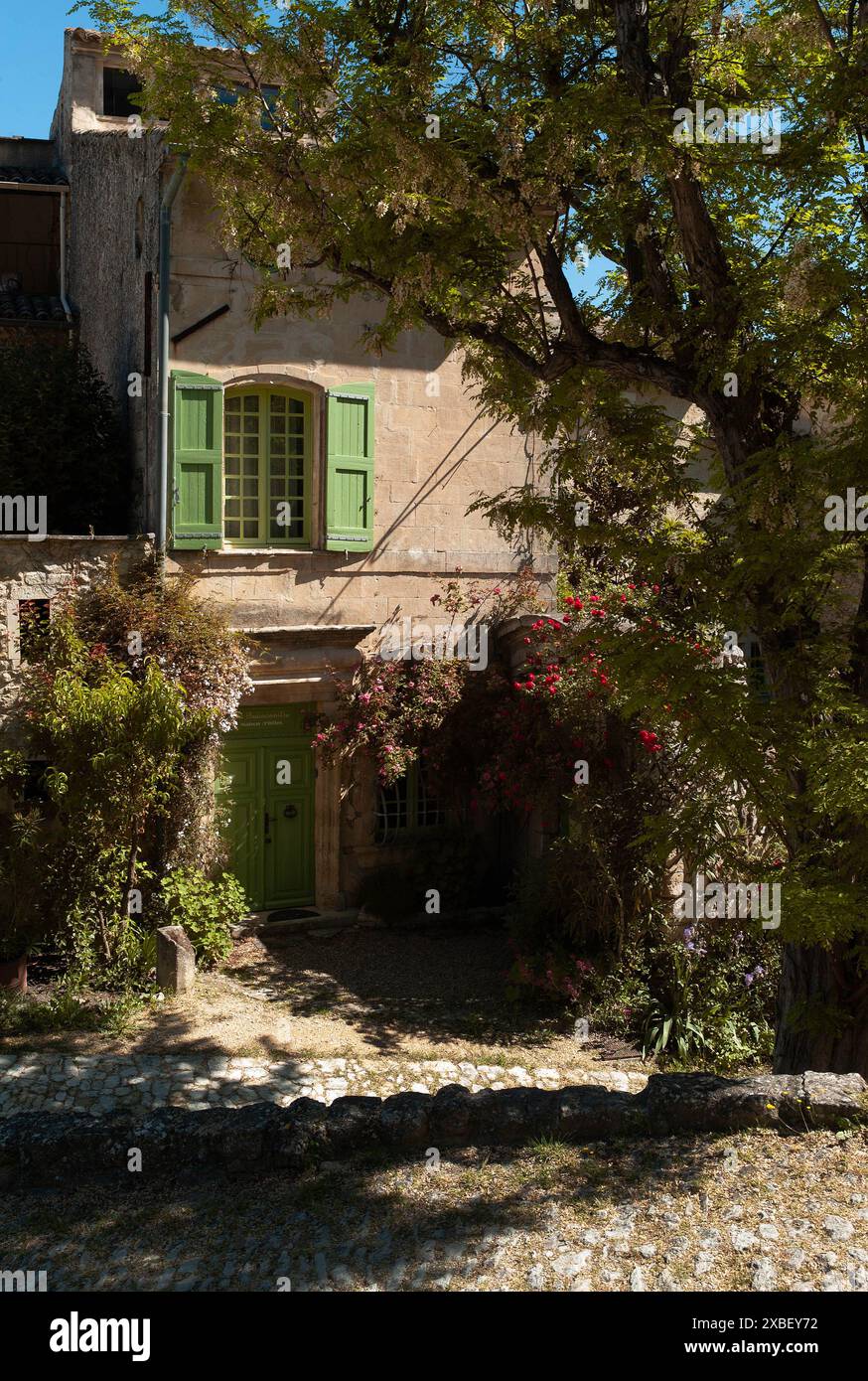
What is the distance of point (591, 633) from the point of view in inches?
259

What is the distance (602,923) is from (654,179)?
19.1 feet

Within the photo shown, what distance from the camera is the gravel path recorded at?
4.70 meters

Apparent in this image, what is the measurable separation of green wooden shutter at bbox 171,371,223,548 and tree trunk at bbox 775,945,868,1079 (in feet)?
22.0

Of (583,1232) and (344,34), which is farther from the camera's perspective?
(344,34)

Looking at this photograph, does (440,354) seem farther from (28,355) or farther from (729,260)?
(729,260)

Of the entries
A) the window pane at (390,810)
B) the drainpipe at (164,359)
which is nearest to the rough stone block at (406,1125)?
the drainpipe at (164,359)

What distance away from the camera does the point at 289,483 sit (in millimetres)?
12000

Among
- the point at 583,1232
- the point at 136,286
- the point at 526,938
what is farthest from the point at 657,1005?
the point at 136,286

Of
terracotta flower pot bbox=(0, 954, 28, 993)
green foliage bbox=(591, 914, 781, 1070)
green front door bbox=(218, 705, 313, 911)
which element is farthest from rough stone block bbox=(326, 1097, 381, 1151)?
green front door bbox=(218, 705, 313, 911)

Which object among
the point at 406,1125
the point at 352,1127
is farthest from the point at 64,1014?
the point at 406,1125

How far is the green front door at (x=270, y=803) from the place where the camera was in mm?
12055

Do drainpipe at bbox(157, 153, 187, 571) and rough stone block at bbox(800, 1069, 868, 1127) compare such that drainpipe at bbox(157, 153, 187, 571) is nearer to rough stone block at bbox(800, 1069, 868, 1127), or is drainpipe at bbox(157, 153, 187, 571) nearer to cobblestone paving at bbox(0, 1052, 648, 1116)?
cobblestone paving at bbox(0, 1052, 648, 1116)

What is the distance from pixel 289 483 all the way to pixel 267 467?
0.93 ft

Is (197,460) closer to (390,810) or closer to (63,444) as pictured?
(63,444)
